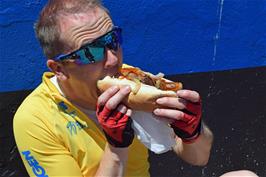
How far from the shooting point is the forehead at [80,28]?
7.05 ft

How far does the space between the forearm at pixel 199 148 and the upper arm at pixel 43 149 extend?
49cm

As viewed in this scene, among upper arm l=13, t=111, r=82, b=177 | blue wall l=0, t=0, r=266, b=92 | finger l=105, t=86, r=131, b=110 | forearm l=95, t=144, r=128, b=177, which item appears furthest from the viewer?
blue wall l=0, t=0, r=266, b=92

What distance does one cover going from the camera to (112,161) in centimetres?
213

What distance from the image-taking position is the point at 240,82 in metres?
3.77

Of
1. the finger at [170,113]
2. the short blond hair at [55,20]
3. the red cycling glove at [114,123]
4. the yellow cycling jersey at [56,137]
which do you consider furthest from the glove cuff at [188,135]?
the short blond hair at [55,20]

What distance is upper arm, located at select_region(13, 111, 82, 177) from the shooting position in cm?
223

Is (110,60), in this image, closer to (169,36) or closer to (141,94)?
(141,94)

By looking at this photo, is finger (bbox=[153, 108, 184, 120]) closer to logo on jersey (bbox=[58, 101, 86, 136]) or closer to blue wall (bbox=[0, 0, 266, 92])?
logo on jersey (bbox=[58, 101, 86, 136])

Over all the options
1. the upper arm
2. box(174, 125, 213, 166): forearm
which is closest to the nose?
the upper arm

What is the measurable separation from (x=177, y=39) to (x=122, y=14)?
0.42 m

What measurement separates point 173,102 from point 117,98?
214mm

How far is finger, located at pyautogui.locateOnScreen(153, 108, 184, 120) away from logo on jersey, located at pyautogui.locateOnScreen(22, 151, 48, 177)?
583mm

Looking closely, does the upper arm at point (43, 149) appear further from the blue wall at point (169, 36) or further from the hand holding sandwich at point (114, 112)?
the blue wall at point (169, 36)

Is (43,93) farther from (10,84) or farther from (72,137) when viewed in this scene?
(10,84)
